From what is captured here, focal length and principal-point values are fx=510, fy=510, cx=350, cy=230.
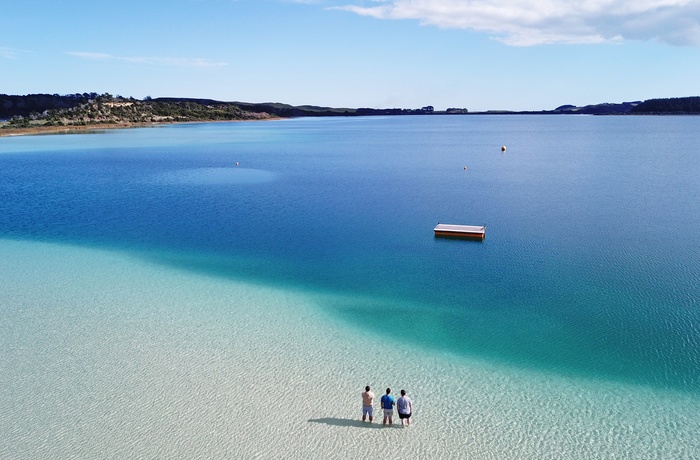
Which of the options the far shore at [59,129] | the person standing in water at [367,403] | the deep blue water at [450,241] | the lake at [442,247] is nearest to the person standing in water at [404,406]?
the person standing in water at [367,403]

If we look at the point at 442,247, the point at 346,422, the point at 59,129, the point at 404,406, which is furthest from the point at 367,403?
the point at 59,129

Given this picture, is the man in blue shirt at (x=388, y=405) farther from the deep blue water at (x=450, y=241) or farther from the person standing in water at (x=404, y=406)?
the deep blue water at (x=450, y=241)

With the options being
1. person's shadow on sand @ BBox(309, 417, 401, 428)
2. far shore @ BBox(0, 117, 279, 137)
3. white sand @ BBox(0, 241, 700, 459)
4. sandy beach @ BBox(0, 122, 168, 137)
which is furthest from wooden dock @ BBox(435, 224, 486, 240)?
sandy beach @ BBox(0, 122, 168, 137)

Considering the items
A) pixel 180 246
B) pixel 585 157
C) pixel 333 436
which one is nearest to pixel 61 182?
pixel 180 246

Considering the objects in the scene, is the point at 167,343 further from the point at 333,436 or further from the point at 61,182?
the point at 61,182

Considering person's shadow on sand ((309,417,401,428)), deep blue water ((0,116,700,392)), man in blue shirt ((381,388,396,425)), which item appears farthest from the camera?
deep blue water ((0,116,700,392))

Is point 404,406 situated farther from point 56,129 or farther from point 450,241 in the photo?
point 56,129

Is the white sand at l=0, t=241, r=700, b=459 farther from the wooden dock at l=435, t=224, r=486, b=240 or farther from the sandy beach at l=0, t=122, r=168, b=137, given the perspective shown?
the sandy beach at l=0, t=122, r=168, b=137
